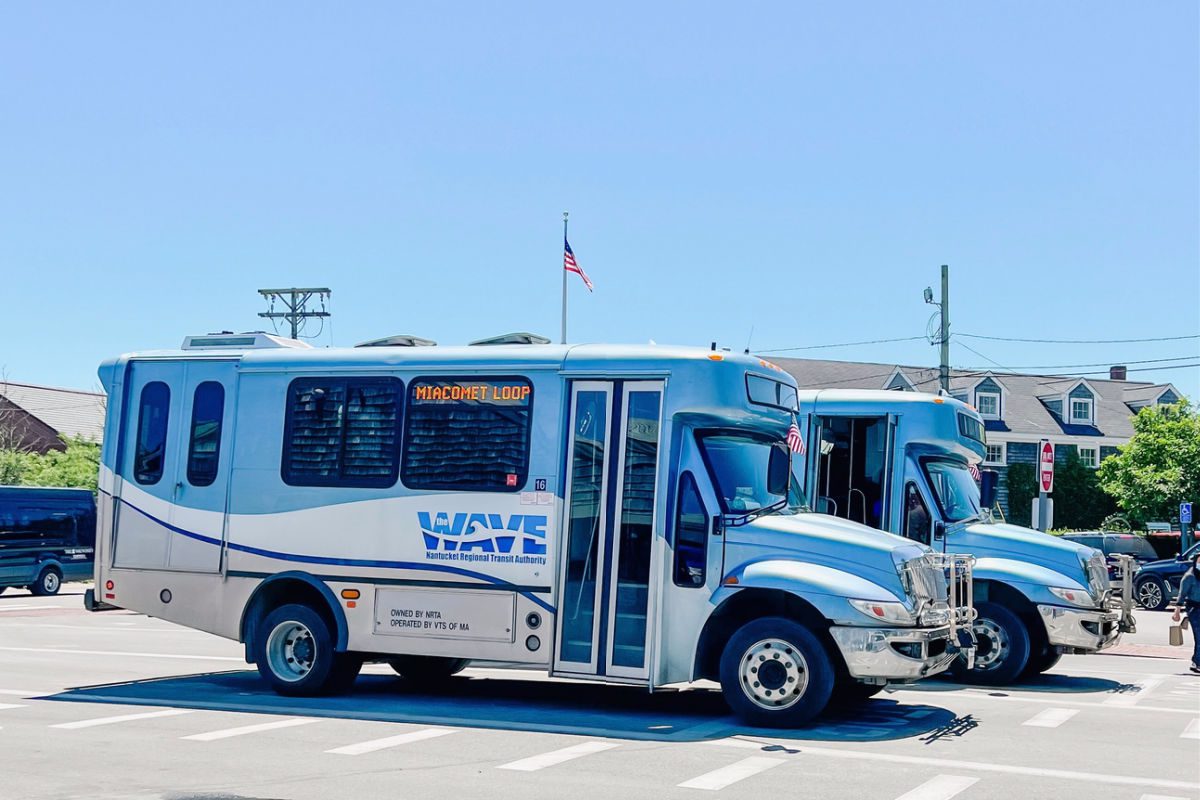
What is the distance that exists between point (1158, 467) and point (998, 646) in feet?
148

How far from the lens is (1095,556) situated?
14.9 meters

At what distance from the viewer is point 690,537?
10781 mm

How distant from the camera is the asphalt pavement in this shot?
8.16 metres

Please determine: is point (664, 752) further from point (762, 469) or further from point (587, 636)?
point (762, 469)

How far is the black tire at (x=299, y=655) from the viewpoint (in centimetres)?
1202

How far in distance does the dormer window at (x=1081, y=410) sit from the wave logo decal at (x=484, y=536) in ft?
203

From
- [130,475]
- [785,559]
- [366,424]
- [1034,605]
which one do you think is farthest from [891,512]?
[130,475]

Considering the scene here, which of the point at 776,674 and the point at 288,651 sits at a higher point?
the point at 776,674

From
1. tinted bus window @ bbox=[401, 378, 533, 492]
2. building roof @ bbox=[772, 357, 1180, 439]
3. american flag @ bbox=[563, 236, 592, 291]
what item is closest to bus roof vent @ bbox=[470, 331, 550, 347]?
tinted bus window @ bbox=[401, 378, 533, 492]

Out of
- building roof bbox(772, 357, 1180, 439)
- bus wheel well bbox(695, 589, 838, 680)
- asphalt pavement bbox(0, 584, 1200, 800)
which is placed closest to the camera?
asphalt pavement bbox(0, 584, 1200, 800)

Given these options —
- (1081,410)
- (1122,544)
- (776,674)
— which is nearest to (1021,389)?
(1081,410)

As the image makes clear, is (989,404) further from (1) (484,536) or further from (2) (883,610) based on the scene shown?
(2) (883,610)

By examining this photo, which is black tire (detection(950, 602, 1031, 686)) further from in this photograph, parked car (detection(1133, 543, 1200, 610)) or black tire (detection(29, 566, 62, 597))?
black tire (detection(29, 566, 62, 597))

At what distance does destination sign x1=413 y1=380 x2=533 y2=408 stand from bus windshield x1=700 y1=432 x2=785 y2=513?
5.59 feet
